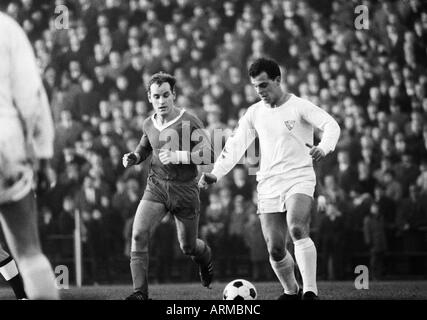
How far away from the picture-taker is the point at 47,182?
4.70m

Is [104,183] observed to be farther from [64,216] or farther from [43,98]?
[43,98]

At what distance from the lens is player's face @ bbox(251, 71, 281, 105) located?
598 centimetres

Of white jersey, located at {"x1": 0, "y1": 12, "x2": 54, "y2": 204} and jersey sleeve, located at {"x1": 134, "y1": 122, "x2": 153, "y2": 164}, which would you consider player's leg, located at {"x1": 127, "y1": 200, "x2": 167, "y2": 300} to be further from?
white jersey, located at {"x1": 0, "y1": 12, "x2": 54, "y2": 204}

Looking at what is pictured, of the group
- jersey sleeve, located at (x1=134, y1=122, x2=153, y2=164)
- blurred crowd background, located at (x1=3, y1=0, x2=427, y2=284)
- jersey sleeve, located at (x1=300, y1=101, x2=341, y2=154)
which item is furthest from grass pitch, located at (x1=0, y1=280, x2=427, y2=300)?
jersey sleeve, located at (x1=300, y1=101, x2=341, y2=154)

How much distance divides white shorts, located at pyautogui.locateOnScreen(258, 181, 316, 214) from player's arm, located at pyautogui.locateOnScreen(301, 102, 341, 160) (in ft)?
1.02

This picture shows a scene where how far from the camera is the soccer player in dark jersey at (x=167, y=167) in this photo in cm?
612

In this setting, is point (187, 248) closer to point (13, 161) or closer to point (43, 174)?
point (43, 174)

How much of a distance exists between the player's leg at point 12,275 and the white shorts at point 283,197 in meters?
1.71

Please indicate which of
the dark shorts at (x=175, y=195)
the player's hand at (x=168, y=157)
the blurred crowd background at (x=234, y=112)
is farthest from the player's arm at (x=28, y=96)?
the blurred crowd background at (x=234, y=112)

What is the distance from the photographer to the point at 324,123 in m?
5.94

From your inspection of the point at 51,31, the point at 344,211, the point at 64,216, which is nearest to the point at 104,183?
the point at 64,216

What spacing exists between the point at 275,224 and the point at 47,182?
188 centimetres

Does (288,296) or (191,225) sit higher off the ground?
(191,225)
